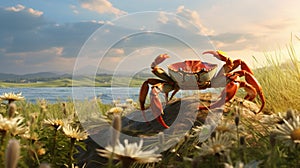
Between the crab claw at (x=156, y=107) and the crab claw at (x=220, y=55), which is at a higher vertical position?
the crab claw at (x=220, y=55)

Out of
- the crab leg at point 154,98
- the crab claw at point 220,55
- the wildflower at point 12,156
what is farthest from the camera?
the crab claw at point 220,55

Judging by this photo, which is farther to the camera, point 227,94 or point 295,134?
point 227,94

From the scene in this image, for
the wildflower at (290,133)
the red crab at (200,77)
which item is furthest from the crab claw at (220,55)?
the wildflower at (290,133)

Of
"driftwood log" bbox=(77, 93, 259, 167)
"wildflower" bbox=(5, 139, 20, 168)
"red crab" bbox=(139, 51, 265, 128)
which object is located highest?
"red crab" bbox=(139, 51, 265, 128)

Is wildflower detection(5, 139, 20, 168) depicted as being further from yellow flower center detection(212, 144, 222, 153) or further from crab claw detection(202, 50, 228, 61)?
crab claw detection(202, 50, 228, 61)

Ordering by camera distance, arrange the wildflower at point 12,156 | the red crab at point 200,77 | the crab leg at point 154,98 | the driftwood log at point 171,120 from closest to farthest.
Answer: the wildflower at point 12,156
the driftwood log at point 171,120
the crab leg at point 154,98
the red crab at point 200,77

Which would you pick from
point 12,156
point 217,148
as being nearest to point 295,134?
point 217,148

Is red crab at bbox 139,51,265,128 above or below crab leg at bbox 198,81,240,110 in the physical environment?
above

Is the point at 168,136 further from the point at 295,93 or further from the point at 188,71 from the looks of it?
the point at 295,93

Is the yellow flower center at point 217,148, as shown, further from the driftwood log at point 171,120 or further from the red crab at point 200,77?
the red crab at point 200,77

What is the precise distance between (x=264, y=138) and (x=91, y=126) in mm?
2322

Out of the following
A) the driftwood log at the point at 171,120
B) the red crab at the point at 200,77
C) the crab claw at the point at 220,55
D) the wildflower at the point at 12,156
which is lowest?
the driftwood log at the point at 171,120

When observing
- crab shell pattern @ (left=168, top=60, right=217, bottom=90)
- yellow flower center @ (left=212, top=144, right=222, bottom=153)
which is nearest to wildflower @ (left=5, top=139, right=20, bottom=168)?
yellow flower center @ (left=212, top=144, right=222, bottom=153)

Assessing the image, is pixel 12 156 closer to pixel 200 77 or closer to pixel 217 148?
pixel 217 148
